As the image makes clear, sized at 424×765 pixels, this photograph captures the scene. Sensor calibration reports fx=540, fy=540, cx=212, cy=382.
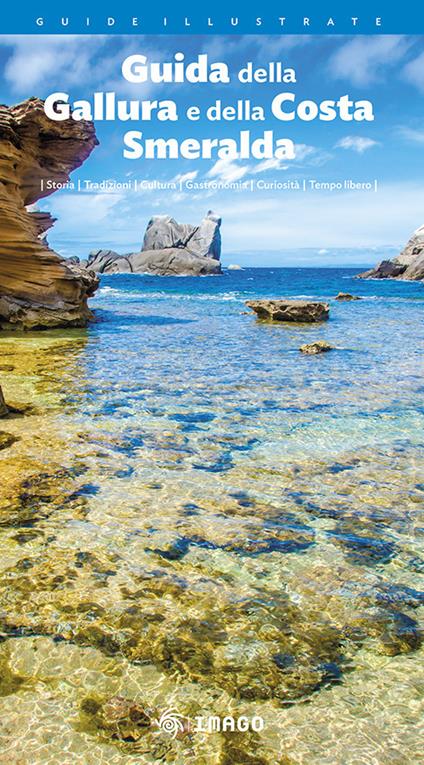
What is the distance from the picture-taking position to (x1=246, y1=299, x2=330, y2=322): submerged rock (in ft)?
94.4

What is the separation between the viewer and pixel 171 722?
11.4 feet

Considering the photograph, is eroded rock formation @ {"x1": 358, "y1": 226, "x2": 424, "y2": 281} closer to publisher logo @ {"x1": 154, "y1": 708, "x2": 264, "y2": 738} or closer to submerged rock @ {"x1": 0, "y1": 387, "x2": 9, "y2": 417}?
submerged rock @ {"x1": 0, "y1": 387, "x2": 9, "y2": 417}

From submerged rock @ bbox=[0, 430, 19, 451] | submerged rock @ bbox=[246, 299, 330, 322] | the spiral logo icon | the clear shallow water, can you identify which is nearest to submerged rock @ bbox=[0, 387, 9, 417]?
the clear shallow water

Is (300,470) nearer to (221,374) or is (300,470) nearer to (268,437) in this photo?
(268,437)

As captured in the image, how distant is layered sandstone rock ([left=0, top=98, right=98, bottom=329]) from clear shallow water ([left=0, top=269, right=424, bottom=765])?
1245 cm

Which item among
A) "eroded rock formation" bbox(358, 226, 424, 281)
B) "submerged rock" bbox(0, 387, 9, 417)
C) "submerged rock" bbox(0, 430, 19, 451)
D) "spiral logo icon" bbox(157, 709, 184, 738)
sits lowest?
"spiral logo icon" bbox(157, 709, 184, 738)

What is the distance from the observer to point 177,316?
32.9 meters

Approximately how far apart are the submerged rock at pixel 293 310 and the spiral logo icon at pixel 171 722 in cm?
2624

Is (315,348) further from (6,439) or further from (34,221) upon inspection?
(34,221)

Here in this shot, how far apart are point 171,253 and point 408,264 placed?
49214 millimetres

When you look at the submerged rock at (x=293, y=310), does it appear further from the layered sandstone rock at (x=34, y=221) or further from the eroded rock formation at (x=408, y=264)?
the eroded rock formation at (x=408, y=264)

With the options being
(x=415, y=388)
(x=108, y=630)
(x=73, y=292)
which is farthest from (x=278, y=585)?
(x=73, y=292)

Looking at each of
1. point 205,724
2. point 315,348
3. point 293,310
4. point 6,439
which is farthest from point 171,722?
point 293,310

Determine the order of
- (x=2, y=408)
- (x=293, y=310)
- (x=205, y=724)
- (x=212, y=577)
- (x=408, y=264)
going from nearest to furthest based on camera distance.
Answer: (x=205, y=724) → (x=212, y=577) → (x=2, y=408) → (x=293, y=310) → (x=408, y=264)
